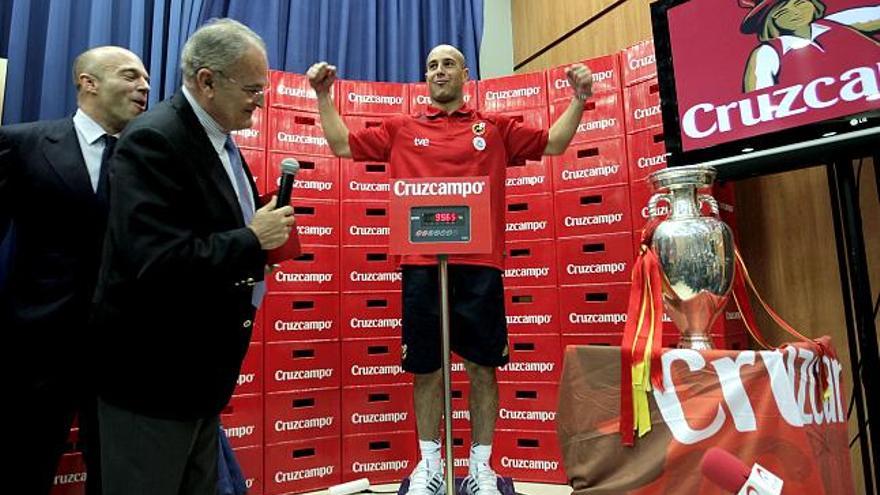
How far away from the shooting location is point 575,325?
7.73ft

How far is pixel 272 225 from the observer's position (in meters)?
0.96

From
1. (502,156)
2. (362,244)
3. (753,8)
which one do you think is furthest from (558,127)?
(362,244)

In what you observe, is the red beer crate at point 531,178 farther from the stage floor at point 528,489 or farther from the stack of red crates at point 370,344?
the stage floor at point 528,489

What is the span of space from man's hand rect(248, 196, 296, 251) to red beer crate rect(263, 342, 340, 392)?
1.41 meters

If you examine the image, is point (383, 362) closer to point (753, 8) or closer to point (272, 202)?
point (272, 202)

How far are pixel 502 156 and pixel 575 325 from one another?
30.4 inches

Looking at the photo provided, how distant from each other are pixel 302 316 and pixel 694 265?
4.88 feet

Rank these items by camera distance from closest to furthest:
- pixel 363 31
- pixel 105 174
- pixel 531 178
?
pixel 105 174
pixel 531 178
pixel 363 31

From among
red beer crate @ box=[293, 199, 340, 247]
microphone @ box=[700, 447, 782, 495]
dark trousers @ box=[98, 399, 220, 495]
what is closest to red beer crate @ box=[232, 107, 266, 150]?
red beer crate @ box=[293, 199, 340, 247]

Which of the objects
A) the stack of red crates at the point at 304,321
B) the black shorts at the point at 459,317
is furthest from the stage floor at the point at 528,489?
the black shorts at the point at 459,317

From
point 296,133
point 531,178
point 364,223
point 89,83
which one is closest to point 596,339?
point 531,178

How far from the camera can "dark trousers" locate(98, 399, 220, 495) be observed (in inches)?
35.5

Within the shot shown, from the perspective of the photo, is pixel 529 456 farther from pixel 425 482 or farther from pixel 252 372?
pixel 252 372

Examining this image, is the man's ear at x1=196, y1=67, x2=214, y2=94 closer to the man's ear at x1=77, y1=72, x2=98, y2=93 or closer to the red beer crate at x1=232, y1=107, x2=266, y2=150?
the man's ear at x1=77, y1=72, x2=98, y2=93
